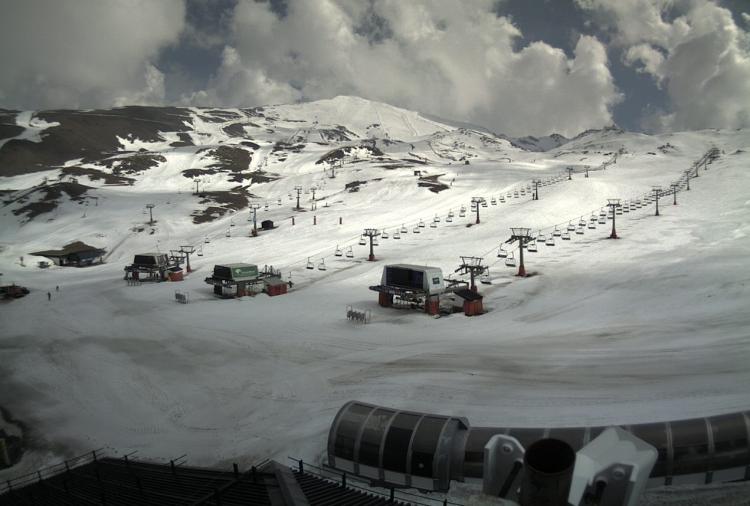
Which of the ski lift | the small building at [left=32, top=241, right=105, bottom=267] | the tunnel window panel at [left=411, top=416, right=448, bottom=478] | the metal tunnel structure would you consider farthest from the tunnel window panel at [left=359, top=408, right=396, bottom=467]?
the small building at [left=32, top=241, right=105, bottom=267]

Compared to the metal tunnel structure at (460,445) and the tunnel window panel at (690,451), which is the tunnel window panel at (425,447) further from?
the tunnel window panel at (690,451)

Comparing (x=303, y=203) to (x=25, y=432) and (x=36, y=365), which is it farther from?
(x=25, y=432)

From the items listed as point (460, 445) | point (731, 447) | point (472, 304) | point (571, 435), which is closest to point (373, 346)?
point (472, 304)

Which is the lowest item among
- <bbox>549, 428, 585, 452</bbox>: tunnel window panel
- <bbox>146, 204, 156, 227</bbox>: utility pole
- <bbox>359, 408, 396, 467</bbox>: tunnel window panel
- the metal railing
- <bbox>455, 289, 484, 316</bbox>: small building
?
the metal railing

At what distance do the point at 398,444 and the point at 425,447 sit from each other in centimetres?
93

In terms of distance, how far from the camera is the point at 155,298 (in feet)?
148

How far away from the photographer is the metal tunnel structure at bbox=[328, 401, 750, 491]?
13156 mm

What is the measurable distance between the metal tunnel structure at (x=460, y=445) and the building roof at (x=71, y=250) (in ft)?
244

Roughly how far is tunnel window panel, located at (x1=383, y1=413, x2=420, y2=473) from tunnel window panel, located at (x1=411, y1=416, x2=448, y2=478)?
0.90 ft

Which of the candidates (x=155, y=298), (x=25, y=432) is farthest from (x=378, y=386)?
(x=155, y=298)

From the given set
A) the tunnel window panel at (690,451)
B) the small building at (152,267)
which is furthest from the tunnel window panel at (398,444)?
the small building at (152,267)

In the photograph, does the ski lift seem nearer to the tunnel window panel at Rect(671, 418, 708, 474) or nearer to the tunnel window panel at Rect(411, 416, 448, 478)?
the tunnel window panel at Rect(411, 416, 448, 478)

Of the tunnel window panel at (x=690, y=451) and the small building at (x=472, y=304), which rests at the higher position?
the small building at (x=472, y=304)

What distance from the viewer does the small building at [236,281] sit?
44.3 metres
